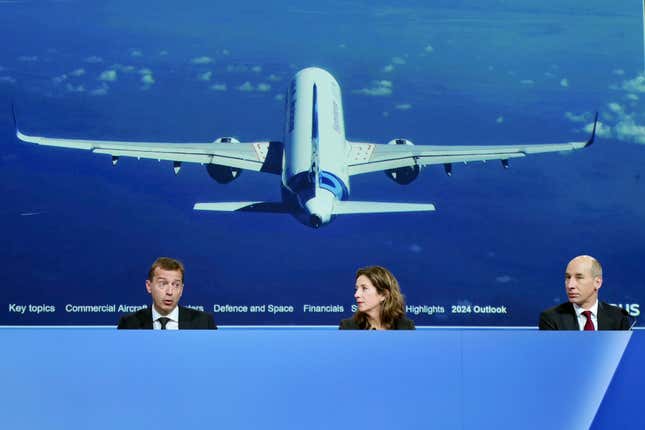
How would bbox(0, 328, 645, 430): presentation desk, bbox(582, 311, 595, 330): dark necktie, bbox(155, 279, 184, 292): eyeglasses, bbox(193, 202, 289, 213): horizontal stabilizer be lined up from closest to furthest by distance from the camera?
bbox(0, 328, 645, 430): presentation desk → bbox(155, 279, 184, 292): eyeglasses → bbox(582, 311, 595, 330): dark necktie → bbox(193, 202, 289, 213): horizontal stabilizer

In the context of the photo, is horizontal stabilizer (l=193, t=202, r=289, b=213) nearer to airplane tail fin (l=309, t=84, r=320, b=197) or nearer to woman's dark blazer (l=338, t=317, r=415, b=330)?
airplane tail fin (l=309, t=84, r=320, b=197)

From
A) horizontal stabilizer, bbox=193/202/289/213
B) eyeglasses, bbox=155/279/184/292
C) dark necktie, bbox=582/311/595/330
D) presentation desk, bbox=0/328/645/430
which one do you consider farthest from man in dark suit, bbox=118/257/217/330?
horizontal stabilizer, bbox=193/202/289/213

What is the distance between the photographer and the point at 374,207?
7508mm

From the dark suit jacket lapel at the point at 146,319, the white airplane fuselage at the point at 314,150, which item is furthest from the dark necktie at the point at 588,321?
the white airplane fuselage at the point at 314,150

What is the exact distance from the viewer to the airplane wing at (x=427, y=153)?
7500 mm

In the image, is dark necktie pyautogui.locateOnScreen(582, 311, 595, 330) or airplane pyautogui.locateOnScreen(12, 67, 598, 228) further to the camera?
airplane pyautogui.locateOnScreen(12, 67, 598, 228)

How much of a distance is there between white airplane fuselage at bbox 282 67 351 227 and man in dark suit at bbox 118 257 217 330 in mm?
3471

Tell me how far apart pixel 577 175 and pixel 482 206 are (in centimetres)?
80

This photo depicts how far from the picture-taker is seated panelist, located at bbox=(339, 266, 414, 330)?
380 cm

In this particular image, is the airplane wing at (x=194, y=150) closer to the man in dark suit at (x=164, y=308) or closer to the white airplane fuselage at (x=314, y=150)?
the white airplane fuselage at (x=314, y=150)

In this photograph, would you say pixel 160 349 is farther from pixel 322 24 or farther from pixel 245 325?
pixel 322 24

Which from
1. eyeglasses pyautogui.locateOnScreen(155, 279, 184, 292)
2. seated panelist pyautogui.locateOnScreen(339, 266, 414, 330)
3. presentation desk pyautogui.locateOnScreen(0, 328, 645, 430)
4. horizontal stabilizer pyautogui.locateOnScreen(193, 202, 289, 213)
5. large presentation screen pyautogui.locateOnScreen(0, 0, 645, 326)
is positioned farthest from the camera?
horizontal stabilizer pyautogui.locateOnScreen(193, 202, 289, 213)

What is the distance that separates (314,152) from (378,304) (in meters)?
3.93

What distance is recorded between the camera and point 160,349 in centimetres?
274
